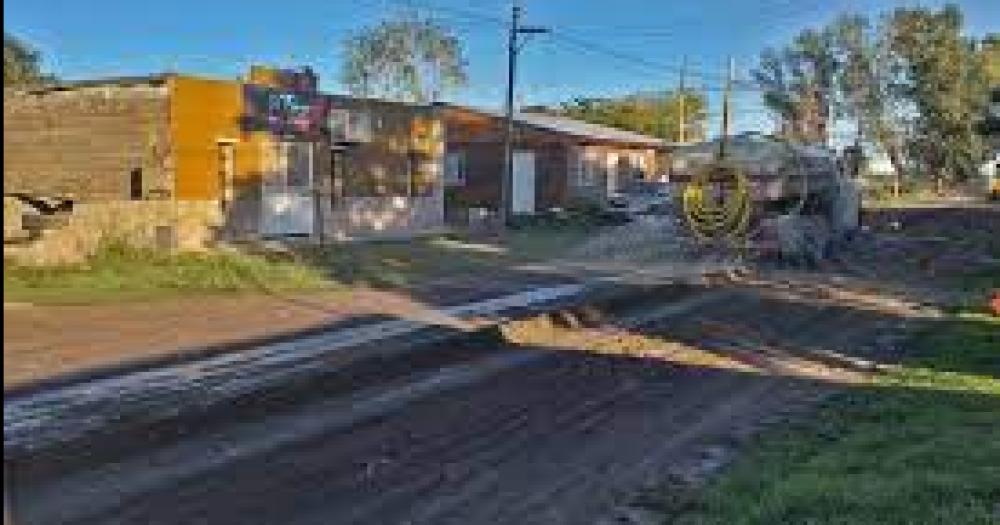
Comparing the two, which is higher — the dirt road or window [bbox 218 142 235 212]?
window [bbox 218 142 235 212]

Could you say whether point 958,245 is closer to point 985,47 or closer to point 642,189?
point 642,189

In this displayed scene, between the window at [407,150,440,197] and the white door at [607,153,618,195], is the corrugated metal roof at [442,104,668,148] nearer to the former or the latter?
the white door at [607,153,618,195]

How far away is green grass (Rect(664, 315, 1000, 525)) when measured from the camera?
28.0ft

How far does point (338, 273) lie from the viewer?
1077 inches

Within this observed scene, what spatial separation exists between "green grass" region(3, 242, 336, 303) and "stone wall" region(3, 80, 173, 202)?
22.2 feet

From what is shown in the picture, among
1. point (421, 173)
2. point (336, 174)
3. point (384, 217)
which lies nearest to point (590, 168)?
point (421, 173)

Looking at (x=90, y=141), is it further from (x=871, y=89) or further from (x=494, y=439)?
(x=871, y=89)

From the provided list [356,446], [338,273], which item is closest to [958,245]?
[338,273]

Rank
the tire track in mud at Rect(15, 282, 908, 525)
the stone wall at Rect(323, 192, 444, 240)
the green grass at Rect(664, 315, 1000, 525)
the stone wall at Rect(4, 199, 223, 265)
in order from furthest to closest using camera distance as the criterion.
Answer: the stone wall at Rect(323, 192, 444, 240) → the stone wall at Rect(4, 199, 223, 265) → the tire track in mud at Rect(15, 282, 908, 525) → the green grass at Rect(664, 315, 1000, 525)

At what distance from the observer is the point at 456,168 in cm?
5553

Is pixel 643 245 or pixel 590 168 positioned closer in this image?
pixel 643 245

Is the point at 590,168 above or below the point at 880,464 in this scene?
above

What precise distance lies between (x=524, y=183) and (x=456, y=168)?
2925mm

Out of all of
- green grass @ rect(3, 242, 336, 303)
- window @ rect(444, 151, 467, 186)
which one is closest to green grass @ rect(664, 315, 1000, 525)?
green grass @ rect(3, 242, 336, 303)
